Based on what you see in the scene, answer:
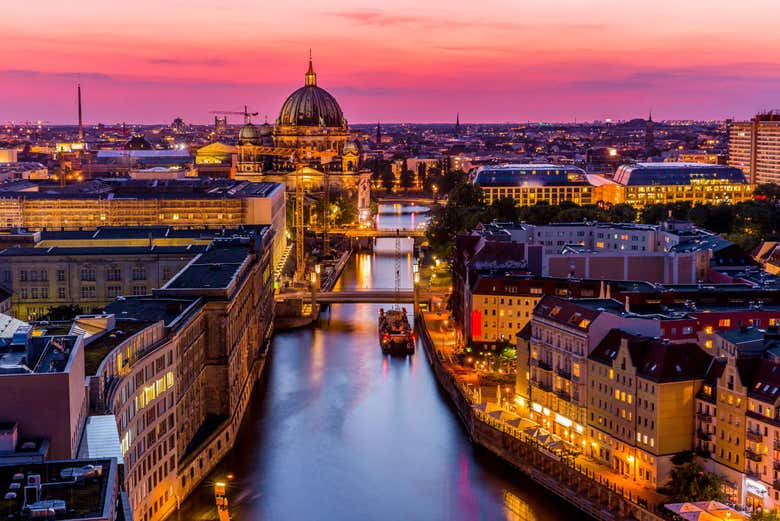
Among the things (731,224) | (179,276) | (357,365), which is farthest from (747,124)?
(179,276)

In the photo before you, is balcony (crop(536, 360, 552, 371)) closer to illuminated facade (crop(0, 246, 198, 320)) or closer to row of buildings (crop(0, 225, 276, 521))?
row of buildings (crop(0, 225, 276, 521))

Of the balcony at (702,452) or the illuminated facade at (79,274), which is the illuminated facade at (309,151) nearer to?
the illuminated facade at (79,274)

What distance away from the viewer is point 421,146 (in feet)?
616

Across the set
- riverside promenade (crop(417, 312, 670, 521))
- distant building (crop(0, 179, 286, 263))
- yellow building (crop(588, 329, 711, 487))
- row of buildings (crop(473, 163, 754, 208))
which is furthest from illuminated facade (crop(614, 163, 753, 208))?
yellow building (crop(588, 329, 711, 487))

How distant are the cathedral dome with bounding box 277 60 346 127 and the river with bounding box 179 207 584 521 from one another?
48144 mm

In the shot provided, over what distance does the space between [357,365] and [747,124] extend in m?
64.4

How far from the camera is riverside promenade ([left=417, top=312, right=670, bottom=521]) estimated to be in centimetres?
1986

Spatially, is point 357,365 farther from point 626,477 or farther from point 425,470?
point 626,477

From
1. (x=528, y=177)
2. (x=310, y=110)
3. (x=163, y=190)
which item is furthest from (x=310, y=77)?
(x=163, y=190)

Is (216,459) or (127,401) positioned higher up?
(127,401)

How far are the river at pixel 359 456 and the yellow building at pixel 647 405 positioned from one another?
143 cm

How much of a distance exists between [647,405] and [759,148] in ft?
232

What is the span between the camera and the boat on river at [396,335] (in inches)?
1356

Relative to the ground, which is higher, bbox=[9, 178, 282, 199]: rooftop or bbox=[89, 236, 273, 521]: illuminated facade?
bbox=[9, 178, 282, 199]: rooftop
